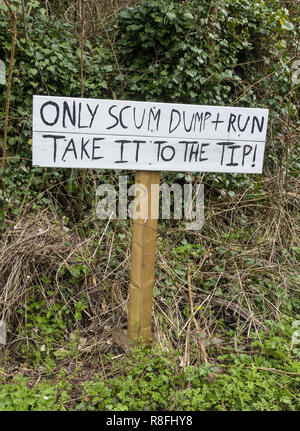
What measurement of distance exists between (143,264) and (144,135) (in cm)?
72

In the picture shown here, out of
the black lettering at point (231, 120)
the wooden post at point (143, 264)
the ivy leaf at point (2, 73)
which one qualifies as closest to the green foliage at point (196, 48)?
the ivy leaf at point (2, 73)

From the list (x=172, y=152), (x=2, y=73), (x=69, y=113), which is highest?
(x=2, y=73)

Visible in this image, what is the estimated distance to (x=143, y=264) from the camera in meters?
2.08

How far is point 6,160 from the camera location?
307cm

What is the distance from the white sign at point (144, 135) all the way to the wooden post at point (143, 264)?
0.43 ft

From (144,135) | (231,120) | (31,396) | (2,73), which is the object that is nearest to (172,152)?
(144,135)

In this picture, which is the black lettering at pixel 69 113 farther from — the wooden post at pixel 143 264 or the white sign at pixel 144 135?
the wooden post at pixel 143 264

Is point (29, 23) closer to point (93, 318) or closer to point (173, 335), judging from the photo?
point (93, 318)

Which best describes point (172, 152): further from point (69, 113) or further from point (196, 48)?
point (196, 48)

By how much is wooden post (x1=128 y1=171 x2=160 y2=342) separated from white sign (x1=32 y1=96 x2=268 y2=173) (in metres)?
0.13

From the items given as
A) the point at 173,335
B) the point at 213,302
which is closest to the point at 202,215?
the point at 213,302

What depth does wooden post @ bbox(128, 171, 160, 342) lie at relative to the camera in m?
1.98

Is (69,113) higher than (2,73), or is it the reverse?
(2,73)

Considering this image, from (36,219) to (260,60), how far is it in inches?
112
